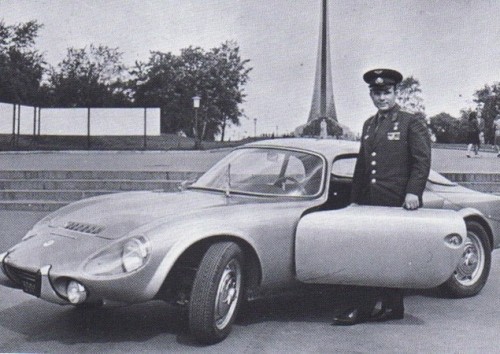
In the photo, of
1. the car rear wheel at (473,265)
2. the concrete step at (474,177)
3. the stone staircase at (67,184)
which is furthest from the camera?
the concrete step at (474,177)

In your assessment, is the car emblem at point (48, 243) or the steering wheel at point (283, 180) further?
the steering wheel at point (283, 180)

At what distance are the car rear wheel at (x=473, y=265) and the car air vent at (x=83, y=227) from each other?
2.54 m

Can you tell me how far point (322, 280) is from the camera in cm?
368

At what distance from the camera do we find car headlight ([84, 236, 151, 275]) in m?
3.23

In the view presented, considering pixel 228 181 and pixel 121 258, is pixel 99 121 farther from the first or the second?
pixel 121 258

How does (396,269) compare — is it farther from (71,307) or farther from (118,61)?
(118,61)

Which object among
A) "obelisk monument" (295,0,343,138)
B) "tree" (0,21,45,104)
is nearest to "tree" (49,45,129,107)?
"tree" (0,21,45,104)

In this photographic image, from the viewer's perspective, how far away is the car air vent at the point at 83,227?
3.50 m

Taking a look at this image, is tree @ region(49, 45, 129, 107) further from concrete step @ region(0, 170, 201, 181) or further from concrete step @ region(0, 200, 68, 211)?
concrete step @ region(0, 200, 68, 211)

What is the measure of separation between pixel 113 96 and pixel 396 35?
2472 cm

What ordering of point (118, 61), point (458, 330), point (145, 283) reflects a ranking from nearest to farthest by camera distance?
point (145, 283)
point (458, 330)
point (118, 61)

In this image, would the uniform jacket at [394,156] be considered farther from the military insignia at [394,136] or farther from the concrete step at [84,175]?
the concrete step at [84,175]

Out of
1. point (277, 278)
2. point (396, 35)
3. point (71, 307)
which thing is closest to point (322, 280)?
point (277, 278)

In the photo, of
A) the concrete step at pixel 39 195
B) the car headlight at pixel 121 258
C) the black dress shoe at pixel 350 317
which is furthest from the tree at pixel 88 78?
the car headlight at pixel 121 258
